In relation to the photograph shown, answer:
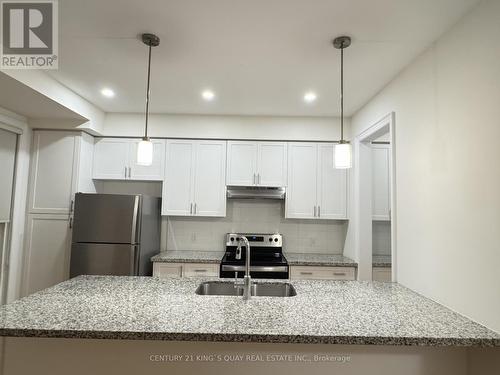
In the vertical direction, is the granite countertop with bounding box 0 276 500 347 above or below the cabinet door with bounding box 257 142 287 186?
below

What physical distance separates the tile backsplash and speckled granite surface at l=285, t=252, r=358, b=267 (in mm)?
209

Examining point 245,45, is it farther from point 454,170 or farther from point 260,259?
point 260,259

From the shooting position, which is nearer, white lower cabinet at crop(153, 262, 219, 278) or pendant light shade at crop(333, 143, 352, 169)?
pendant light shade at crop(333, 143, 352, 169)

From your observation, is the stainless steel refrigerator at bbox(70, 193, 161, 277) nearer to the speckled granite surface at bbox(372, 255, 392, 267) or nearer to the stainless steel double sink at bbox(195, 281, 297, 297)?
the stainless steel double sink at bbox(195, 281, 297, 297)

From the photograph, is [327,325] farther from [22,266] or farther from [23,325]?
[22,266]

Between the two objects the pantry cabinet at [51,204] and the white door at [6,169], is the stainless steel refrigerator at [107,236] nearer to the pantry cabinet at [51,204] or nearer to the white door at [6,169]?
the pantry cabinet at [51,204]

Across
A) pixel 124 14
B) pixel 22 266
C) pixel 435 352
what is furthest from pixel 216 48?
pixel 22 266

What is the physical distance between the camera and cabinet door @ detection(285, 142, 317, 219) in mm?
3439

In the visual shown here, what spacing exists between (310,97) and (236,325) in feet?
7.54

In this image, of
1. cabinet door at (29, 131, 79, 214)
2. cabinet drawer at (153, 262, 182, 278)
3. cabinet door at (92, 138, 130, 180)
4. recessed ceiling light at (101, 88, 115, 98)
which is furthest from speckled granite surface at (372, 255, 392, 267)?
cabinet door at (29, 131, 79, 214)

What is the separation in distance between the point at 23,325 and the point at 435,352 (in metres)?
1.98

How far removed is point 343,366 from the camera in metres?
1.40

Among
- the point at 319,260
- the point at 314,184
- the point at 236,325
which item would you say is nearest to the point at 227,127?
the point at 314,184

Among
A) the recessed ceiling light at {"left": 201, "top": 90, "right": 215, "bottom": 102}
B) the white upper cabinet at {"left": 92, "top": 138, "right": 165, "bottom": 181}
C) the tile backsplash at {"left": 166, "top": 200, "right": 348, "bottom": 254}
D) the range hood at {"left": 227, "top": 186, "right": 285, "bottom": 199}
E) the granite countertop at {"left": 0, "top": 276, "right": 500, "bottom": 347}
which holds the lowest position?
Result: the granite countertop at {"left": 0, "top": 276, "right": 500, "bottom": 347}
